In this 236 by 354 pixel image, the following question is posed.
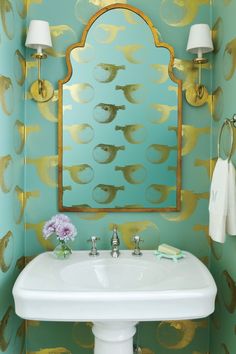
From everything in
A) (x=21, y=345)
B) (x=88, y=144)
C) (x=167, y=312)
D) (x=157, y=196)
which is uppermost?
(x=88, y=144)

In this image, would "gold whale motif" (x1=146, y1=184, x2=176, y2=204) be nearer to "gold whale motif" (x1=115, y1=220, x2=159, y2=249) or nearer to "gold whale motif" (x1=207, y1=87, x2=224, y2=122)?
"gold whale motif" (x1=115, y1=220, x2=159, y2=249)

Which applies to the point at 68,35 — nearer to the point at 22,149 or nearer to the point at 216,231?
the point at 22,149

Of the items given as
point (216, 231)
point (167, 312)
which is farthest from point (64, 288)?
point (216, 231)

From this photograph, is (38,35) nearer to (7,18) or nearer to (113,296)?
(7,18)

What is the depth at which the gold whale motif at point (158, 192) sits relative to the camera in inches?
83.4

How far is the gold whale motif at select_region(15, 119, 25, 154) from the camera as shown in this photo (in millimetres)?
1975

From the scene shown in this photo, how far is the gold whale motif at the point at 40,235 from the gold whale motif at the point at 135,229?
329 millimetres

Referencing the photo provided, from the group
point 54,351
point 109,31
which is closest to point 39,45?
point 109,31

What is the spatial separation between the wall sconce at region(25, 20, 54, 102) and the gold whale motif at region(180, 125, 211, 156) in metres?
0.72

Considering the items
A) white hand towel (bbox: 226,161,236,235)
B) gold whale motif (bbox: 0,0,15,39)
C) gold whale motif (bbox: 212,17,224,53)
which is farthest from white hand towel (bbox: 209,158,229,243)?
gold whale motif (bbox: 0,0,15,39)

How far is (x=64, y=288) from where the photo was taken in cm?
151

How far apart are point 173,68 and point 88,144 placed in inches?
23.1

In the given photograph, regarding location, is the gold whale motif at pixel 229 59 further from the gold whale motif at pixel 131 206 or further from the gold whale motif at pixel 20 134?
the gold whale motif at pixel 20 134

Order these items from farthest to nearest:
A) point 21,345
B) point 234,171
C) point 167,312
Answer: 1. point 21,345
2. point 234,171
3. point 167,312
